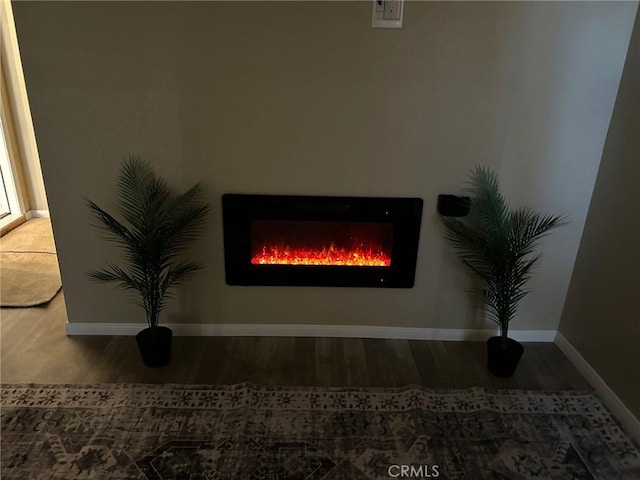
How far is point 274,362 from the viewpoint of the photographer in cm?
233

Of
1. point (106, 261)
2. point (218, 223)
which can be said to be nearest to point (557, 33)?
point (218, 223)

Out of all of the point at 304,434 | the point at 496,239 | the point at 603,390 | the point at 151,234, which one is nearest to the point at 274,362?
the point at 304,434

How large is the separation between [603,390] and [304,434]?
4.59 ft

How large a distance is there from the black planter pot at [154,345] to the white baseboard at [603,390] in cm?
206

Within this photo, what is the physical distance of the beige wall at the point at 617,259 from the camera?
196 centimetres

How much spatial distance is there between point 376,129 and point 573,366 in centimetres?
157

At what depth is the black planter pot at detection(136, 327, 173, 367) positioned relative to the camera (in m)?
2.22

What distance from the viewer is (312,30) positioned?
6.63 feet

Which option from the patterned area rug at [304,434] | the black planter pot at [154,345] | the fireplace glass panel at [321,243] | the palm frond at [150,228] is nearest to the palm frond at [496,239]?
the fireplace glass panel at [321,243]

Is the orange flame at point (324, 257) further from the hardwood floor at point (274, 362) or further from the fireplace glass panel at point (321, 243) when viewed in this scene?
the hardwood floor at point (274, 362)

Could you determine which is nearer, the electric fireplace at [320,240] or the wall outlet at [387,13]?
the wall outlet at [387,13]

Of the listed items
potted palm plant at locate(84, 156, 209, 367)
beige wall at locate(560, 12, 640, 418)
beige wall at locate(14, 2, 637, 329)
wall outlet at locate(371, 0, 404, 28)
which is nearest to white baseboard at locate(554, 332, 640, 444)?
beige wall at locate(560, 12, 640, 418)

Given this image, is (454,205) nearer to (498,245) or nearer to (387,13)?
(498,245)

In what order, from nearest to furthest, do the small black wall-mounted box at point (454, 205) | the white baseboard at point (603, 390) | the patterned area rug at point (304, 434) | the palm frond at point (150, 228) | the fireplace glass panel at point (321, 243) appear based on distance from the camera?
1. the patterned area rug at point (304, 434)
2. the white baseboard at point (603, 390)
3. the palm frond at point (150, 228)
4. the small black wall-mounted box at point (454, 205)
5. the fireplace glass panel at point (321, 243)
